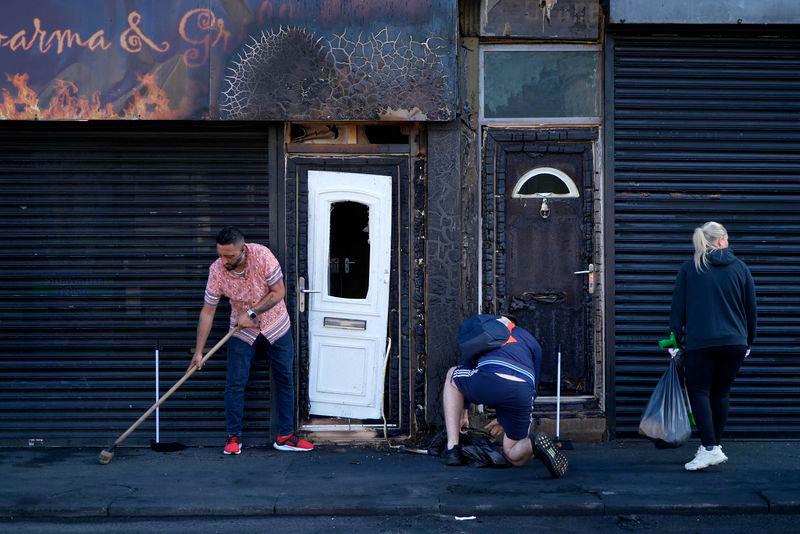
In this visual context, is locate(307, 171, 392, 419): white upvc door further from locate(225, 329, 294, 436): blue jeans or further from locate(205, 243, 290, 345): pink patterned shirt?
locate(205, 243, 290, 345): pink patterned shirt

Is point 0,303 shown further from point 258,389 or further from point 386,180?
point 386,180

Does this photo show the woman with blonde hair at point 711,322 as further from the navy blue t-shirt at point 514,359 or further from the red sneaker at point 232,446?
the red sneaker at point 232,446

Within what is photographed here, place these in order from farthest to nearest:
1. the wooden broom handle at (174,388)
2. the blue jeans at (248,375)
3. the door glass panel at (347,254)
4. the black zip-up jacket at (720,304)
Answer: the door glass panel at (347,254) → the blue jeans at (248,375) → the wooden broom handle at (174,388) → the black zip-up jacket at (720,304)

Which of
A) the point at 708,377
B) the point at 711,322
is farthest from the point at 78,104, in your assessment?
the point at 708,377

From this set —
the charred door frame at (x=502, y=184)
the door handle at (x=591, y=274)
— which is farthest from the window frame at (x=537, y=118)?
the door handle at (x=591, y=274)

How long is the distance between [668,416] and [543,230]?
2.02m

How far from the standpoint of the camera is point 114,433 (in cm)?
822

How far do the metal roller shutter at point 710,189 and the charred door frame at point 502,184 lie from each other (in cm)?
22

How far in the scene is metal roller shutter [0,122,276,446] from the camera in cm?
823

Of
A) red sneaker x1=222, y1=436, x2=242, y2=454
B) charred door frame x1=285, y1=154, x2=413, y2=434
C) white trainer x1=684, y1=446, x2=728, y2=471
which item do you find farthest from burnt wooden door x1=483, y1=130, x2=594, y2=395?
red sneaker x1=222, y1=436, x2=242, y2=454

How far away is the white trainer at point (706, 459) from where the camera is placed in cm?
700

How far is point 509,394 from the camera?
6906mm

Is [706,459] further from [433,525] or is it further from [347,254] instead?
[347,254]

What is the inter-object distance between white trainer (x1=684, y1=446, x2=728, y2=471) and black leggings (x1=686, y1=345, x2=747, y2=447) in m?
0.06
